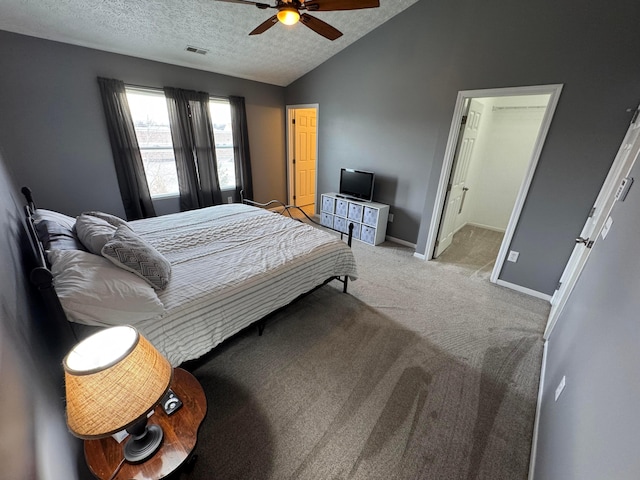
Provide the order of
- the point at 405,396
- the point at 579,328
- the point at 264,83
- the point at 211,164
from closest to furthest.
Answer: the point at 579,328 → the point at 405,396 → the point at 211,164 → the point at 264,83

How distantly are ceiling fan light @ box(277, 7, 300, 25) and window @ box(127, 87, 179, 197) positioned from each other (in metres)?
2.67

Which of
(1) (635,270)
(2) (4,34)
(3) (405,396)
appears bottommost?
(3) (405,396)

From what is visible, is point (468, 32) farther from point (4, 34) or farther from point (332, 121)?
point (4, 34)

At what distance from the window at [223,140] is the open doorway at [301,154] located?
49.1 inches

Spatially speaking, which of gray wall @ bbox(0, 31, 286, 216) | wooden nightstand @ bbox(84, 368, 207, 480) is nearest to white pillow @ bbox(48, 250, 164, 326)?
wooden nightstand @ bbox(84, 368, 207, 480)

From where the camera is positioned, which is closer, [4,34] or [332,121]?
[4,34]

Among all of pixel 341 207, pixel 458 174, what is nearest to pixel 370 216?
pixel 341 207

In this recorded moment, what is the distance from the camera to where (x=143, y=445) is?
94 centimetres

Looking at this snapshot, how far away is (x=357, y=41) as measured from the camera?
380 cm

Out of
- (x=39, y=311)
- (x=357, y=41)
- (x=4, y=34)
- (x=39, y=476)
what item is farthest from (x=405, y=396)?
(x=4, y=34)

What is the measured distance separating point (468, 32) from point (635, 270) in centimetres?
308

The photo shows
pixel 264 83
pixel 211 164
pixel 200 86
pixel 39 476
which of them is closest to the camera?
pixel 39 476

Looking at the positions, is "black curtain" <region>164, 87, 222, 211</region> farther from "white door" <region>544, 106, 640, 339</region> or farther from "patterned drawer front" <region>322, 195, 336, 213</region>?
"white door" <region>544, 106, 640, 339</region>

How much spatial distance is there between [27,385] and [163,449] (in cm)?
49
